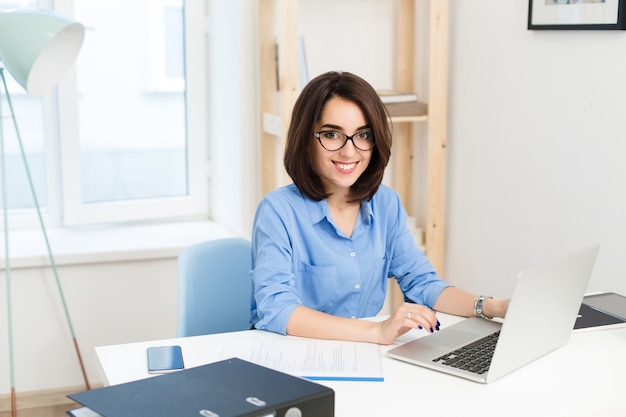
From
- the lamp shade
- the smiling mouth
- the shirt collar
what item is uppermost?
the lamp shade

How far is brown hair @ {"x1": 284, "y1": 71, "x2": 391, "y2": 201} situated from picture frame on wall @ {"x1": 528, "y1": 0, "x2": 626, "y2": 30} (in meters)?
0.73

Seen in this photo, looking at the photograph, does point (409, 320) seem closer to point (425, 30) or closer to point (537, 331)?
point (537, 331)

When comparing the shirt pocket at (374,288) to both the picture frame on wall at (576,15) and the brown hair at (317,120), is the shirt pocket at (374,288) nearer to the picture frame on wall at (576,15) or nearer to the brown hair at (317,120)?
the brown hair at (317,120)

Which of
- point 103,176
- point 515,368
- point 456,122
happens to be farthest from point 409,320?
point 103,176

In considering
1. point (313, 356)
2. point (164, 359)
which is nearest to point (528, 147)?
point (313, 356)

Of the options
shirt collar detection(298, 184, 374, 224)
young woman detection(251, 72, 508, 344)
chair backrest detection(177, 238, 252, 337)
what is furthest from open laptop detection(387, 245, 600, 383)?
chair backrest detection(177, 238, 252, 337)

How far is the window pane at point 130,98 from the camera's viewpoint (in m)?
3.54

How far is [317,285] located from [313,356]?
392 mm

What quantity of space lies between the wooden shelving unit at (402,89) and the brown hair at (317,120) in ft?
2.92

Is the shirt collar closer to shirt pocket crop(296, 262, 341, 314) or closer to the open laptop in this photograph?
shirt pocket crop(296, 262, 341, 314)

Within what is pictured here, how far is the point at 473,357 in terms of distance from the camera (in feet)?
5.63

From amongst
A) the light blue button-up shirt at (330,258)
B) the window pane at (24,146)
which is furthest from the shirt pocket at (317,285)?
the window pane at (24,146)

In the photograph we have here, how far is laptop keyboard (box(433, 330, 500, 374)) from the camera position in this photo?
1667 mm

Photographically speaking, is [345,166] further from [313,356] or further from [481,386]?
[481,386]
